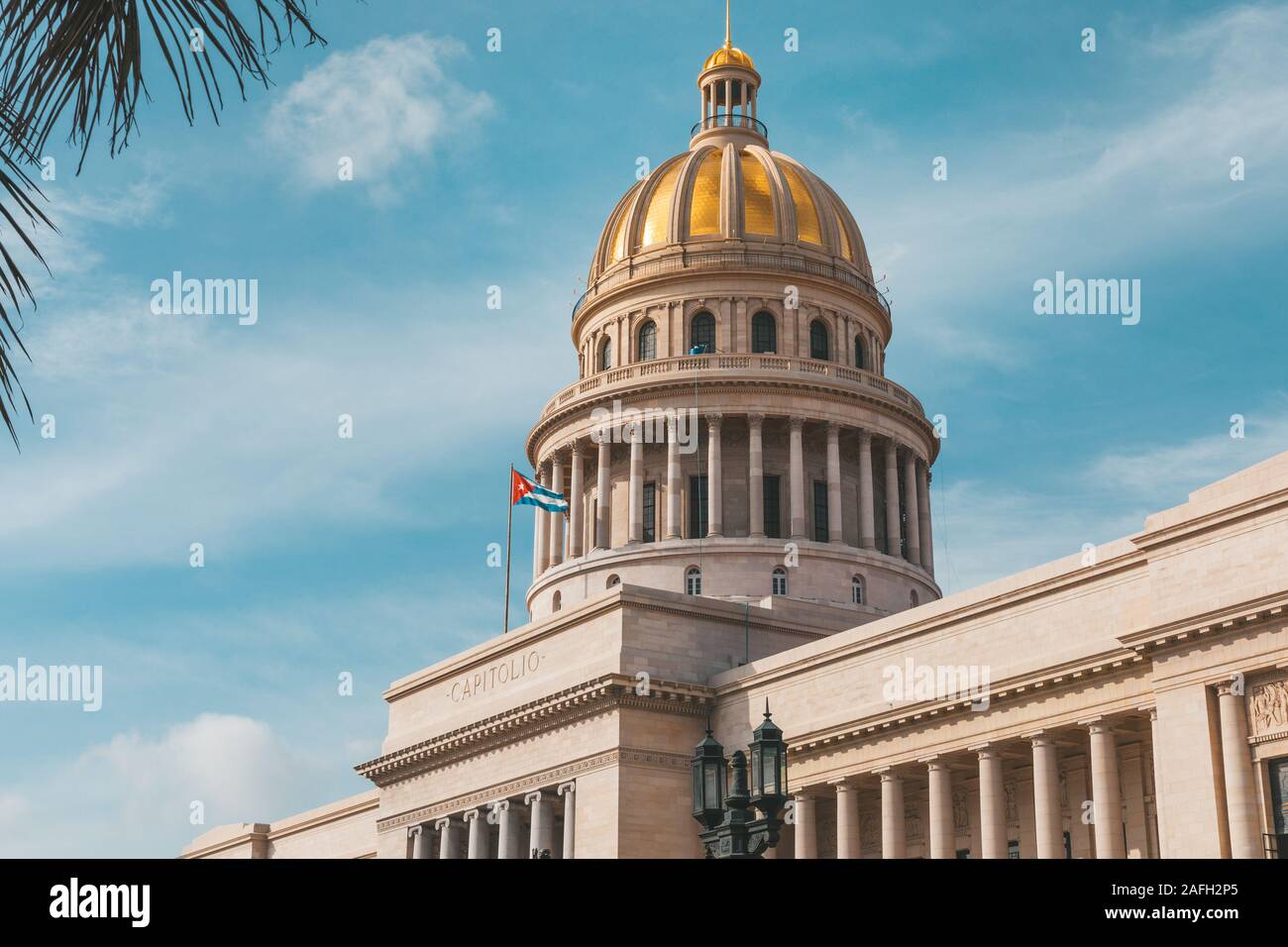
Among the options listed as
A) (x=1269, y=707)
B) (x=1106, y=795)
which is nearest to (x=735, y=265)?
(x=1106, y=795)

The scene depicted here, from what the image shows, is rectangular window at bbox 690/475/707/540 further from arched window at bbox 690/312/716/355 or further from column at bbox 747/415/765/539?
arched window at bbox 690/312/716/355

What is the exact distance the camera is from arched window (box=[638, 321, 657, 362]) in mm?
75000

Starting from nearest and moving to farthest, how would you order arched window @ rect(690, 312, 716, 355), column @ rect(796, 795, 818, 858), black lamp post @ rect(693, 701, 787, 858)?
black lamp post @ rect(693, 701, 787, 858) < column @ rect(796, 795, 818, 858) < arched window @ rect(690, 312, 716, 355)

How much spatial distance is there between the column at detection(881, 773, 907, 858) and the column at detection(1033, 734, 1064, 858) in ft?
16.1

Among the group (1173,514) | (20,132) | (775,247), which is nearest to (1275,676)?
(1173,514)

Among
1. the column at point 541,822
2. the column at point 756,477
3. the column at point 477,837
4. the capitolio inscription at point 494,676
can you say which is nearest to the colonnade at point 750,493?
the column at point 756,477

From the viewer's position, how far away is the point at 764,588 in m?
67.8

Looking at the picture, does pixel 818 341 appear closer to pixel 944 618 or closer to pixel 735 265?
pixel 735 265

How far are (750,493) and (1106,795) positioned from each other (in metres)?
30.1

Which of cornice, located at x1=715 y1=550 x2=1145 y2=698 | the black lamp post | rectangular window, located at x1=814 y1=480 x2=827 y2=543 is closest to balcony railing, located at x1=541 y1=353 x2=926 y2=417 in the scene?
rectangular window, located at x1=814 y1=480 x2=827 y2=543

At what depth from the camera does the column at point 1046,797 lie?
42.0m

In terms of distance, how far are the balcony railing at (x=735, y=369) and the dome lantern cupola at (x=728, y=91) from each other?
14549 millimetres

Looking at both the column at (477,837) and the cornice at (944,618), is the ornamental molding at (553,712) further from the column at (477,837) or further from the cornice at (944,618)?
the column at (477,837)
